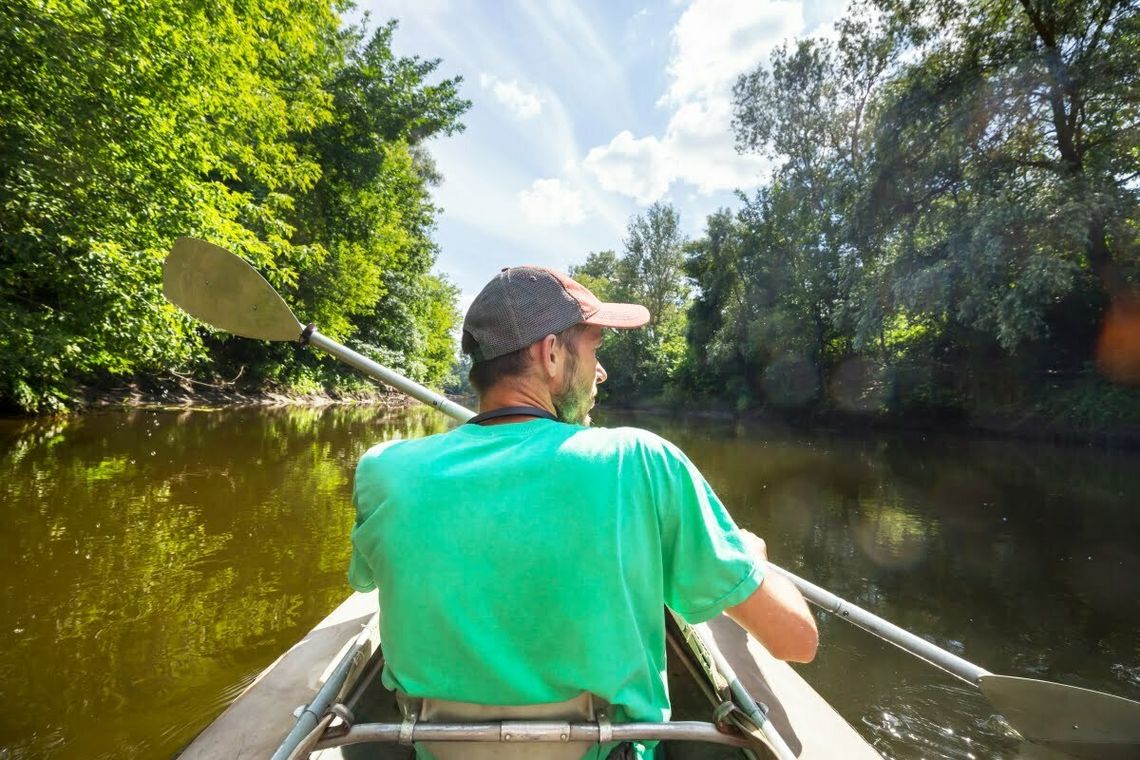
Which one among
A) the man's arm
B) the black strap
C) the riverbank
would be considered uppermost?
the riverbank

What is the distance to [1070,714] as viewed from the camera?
2012 mm

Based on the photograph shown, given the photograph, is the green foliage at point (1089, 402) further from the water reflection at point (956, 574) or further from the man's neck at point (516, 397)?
the man's neck at point (516, 397)

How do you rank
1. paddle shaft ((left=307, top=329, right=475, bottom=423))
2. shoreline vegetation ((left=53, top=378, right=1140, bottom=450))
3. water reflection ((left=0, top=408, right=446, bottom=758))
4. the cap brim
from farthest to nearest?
shoreline vegetation ((left=53, top=378, right=1140, bottom=450)) → paddle shaft ((left=307, top=329, right=475, bottom=423)) → water reflection ((left=0, top=408, right=446, bottom=758)) → the cap brim

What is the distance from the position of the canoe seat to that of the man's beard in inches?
22.2

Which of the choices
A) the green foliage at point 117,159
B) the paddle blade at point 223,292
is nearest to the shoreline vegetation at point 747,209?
the green foliage at point 117,159

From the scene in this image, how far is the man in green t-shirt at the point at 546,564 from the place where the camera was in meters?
0.85

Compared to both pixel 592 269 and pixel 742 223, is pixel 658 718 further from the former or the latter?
pixel 592 269

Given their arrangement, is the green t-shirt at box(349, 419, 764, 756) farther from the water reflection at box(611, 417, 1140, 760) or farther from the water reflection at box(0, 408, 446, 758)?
the water reflection at box(611, 417, 1140, 760)

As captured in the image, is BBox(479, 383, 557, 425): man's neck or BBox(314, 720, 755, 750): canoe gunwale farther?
BBox(479, 383, 557, 425): man's neck

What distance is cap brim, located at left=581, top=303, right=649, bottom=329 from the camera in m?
1.20

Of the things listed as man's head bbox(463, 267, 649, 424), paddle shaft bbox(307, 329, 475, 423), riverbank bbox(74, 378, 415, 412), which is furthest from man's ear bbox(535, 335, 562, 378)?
riverbank bbox(74, 378, 415, 412)

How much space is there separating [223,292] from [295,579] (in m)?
1.98

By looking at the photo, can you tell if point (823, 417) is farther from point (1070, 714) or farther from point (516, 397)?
point (516, 397)

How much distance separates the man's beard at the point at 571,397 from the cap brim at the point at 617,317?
98 mm
